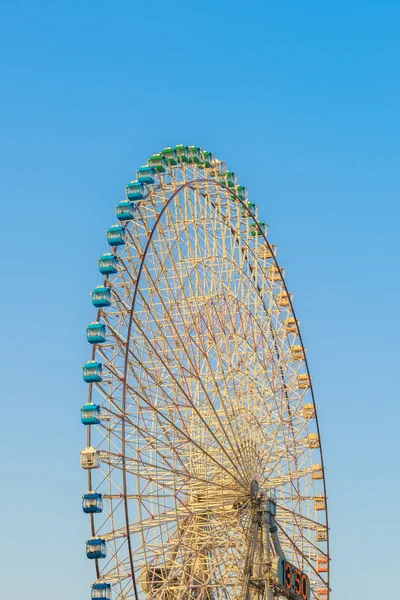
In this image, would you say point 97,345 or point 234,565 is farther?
point 234,565

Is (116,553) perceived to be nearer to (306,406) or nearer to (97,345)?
(97,345)

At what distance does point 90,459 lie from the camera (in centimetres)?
5028

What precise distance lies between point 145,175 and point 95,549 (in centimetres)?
1527

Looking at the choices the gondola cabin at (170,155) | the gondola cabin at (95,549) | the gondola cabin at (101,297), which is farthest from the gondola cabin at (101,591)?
the gondola cabin at (170,155)

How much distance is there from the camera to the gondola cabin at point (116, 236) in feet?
175

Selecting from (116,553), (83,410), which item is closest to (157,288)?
(83,410)

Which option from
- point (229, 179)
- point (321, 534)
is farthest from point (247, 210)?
point (321, 534)

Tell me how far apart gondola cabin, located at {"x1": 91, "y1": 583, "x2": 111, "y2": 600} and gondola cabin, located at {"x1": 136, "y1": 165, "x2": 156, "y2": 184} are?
16.3 m

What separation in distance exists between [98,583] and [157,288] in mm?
11561

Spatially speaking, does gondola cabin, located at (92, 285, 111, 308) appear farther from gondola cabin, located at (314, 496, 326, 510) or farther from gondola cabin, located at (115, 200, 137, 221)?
gondola cabin, located at (314, 496, 326, 510)

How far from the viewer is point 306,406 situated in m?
65.1

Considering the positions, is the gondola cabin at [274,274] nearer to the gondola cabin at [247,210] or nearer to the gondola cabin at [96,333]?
the gondola cabin at [247,210]

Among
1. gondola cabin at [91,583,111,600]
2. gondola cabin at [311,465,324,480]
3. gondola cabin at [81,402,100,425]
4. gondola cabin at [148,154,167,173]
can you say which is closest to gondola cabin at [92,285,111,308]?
gondola cabin at [81,402,100,425]

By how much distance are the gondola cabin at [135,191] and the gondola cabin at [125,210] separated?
27.2 inches
